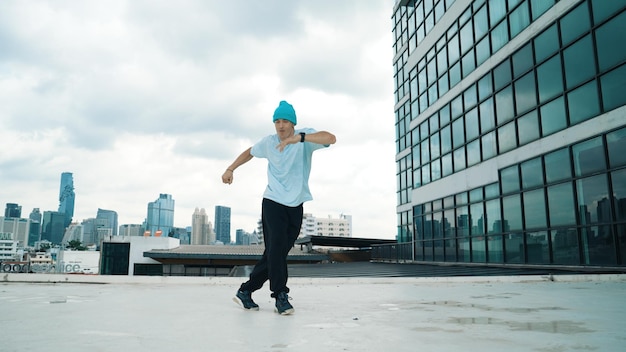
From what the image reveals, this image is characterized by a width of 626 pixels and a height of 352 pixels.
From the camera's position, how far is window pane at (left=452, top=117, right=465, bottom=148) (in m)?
18.1

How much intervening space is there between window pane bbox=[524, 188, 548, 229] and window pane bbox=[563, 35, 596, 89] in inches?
134

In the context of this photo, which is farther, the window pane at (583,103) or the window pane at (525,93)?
the window pane at (525,93)

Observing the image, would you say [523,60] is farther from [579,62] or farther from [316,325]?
[316,325]

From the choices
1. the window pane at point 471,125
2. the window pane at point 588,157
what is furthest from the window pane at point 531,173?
the window pane at point 471,125

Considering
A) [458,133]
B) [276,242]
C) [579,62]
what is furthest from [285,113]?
[458,133]

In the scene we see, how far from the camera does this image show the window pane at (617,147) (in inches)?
401

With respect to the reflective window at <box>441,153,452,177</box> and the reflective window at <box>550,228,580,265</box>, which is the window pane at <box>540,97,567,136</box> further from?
the reflective window at <box>441,153,452,177</box>

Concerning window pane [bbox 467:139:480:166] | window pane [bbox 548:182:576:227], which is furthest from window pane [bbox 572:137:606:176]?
window pane [bbox 467:139:480:166]

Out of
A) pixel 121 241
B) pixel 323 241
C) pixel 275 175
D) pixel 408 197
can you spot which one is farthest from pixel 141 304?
pixel 121 241

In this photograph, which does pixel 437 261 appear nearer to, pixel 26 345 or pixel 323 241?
pixel 323 241

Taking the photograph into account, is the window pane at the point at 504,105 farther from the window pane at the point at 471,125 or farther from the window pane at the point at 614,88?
the window pane at the point at 614,88

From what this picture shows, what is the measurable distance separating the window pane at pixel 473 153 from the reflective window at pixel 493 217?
187 centimetres

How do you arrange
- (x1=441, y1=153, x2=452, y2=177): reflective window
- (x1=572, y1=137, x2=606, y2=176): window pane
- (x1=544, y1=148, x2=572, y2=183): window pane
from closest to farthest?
(x1=572, y1=137, x2=606, y2=176): window pane, (x1=544, y1=148, x2=572, y2=183): window pane, (x1=441, y1=153, x2=452, y2=177): reflective window

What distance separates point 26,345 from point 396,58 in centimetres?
3304
